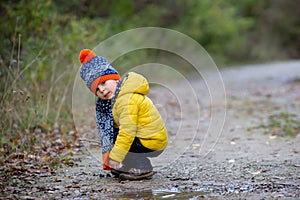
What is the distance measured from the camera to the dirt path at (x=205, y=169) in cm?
459

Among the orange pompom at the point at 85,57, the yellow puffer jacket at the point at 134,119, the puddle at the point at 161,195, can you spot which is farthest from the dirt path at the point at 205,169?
the orange pompom at the point at 85,57

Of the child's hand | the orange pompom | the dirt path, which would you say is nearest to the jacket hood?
the orange pompom

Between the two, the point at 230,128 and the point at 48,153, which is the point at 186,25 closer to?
the point at 230,128

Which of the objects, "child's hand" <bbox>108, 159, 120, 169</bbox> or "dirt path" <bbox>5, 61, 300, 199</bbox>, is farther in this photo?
"child's hand" <bbox>108, 159, 120, 169</bbox>

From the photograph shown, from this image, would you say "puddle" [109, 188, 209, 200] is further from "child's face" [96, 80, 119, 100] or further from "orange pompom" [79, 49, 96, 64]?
"orange pompom" [79, 49, 96, 64]

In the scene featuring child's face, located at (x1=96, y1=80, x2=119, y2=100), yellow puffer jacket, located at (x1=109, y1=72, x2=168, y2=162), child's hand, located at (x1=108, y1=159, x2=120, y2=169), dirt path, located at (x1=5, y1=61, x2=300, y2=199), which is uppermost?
A: child's face, located at (x1=96, y1=80, x2=119, y2=100)

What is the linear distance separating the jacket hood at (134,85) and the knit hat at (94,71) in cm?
16

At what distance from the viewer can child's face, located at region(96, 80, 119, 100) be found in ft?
16.2

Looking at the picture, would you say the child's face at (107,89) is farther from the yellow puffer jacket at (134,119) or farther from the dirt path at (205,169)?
the dirt path at (205,169)

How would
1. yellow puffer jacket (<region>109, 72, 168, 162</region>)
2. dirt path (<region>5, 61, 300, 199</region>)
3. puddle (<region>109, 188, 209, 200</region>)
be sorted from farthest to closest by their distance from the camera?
yellow puffer jacket (<region>109, 72, 168, 162</region>) → dirt path (<region>5, 61, 300, 199</region>) → puddle (<region>109, 188, 209, 200</region>)

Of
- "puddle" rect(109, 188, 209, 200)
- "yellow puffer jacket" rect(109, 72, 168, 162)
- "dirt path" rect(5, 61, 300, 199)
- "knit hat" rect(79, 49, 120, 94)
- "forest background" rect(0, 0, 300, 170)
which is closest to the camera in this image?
"puddle" rect(109, 188, 209, 200)

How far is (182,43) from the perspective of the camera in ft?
65.2

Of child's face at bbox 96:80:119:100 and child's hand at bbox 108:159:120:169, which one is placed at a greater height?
child's face at bbox 96:80:119:100

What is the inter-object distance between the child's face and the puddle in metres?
0.95
